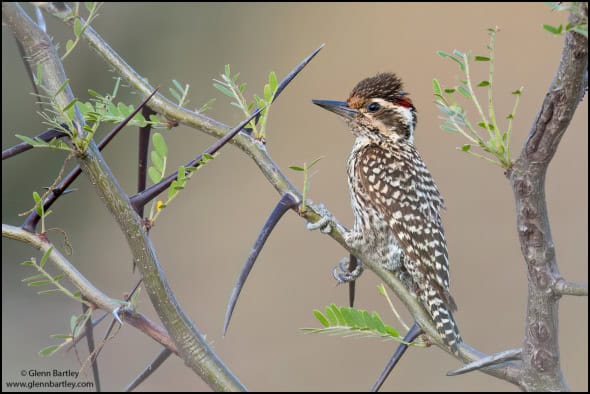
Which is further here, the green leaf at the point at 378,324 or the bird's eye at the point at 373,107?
the bird's eye at the point at 373,107

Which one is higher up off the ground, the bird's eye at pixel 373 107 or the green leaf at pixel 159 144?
the green leaf at pixel 159 144

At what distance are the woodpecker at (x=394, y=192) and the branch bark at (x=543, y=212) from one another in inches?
65.0

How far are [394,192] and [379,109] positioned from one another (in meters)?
0.44

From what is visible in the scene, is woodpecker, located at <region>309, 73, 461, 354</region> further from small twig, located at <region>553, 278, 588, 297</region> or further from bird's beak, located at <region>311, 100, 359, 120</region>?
small twig, located at <region>553, 278, 588, 297</region>

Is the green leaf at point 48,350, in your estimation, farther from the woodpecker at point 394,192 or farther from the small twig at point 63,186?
the woodpecker at point 394,192

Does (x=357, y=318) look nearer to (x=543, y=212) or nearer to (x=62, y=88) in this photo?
(x=543, y=212)

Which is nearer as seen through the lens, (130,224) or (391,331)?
(130,224)

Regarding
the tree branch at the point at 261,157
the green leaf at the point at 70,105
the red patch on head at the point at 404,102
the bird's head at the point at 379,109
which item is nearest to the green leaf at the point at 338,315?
the tree branch at the point at 261,157

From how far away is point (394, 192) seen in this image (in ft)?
12.4

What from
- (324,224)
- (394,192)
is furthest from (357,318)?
(394,192)

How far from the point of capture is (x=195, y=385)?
321 inches

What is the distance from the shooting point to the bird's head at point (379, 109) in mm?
3707

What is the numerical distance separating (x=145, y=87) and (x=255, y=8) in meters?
6.77

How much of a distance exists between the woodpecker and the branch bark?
1.65 metres
